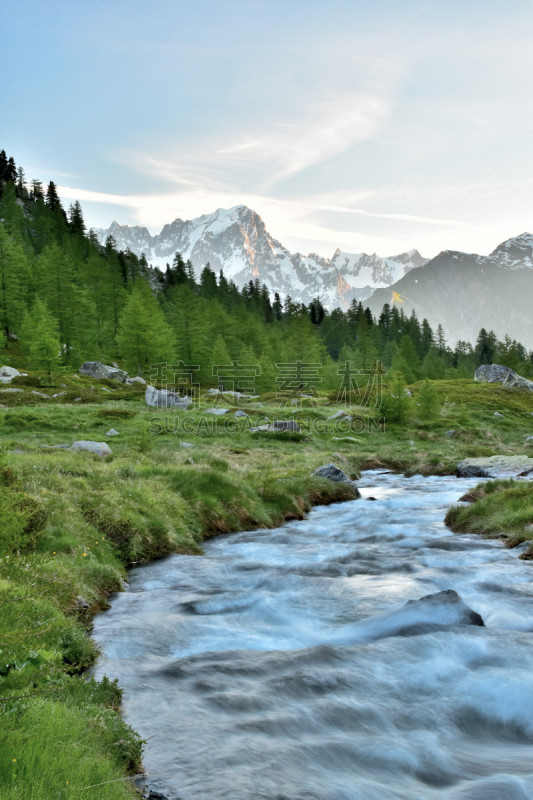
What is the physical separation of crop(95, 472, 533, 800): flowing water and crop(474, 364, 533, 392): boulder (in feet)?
278

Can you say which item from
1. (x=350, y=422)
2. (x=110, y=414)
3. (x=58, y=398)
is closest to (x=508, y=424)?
(x=350, y=422)

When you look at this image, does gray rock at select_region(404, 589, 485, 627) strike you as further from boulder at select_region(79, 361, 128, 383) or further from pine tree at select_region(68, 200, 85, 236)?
pine tree at select_region(68, 200, 85, 236)

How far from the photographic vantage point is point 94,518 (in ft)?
38.8

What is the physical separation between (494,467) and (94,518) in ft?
69.9

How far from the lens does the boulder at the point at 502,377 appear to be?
88.1 metres

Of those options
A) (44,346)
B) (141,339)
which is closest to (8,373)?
(44,346)

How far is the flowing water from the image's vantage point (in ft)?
16.1

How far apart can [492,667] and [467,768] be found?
217cm

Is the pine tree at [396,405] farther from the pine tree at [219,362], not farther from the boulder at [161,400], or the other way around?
the pine tree at [219,362]

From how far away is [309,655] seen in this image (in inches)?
292

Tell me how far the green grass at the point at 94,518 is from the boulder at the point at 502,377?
49089 mm

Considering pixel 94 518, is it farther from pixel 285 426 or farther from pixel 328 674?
pixel 285 426

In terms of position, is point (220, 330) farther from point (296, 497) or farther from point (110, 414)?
point (296, 497)

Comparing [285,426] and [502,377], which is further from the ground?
[502,377]
